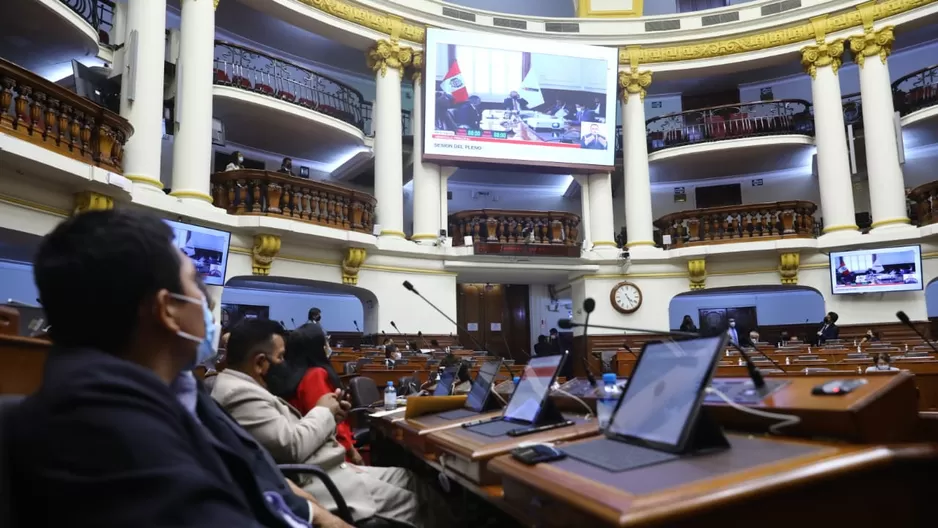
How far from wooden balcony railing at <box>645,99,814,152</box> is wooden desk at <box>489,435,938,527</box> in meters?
11.3

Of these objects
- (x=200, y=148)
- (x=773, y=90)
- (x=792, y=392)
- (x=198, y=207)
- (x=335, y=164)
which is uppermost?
(x=773, y=90)

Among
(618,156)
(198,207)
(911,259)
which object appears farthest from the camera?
(618,156)

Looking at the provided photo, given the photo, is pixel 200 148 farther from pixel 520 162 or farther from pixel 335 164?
pixel 520 162

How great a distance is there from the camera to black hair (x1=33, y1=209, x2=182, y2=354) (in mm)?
953

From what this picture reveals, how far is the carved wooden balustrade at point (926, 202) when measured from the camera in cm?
949

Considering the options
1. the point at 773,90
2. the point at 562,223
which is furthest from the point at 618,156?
the point at 773,90

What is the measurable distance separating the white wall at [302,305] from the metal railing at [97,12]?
4.63 m

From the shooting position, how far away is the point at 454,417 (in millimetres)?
2518

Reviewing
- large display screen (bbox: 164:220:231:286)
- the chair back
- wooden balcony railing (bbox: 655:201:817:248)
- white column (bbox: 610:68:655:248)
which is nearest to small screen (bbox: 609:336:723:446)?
the chair back

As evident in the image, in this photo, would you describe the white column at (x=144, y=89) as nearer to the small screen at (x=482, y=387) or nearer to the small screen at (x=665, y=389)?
the small screen at (x=482, y=387)

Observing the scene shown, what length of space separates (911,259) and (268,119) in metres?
10.3

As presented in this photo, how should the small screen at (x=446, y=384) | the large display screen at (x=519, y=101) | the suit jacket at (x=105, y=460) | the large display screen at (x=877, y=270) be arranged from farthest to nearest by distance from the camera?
the large display screen at (x=519, y=101) < the large display screen at (x=877, y=270) < the small screen at (x=446, y=384) < the suit jacket at (x=105, y=460)

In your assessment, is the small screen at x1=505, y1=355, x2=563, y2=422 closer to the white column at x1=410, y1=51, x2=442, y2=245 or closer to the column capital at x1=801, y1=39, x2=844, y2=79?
the white column at x1=410, y1=51, x2=442, y2=245

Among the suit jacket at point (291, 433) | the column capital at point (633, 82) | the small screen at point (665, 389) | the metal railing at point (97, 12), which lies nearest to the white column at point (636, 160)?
the column capital at point (633, 82)
